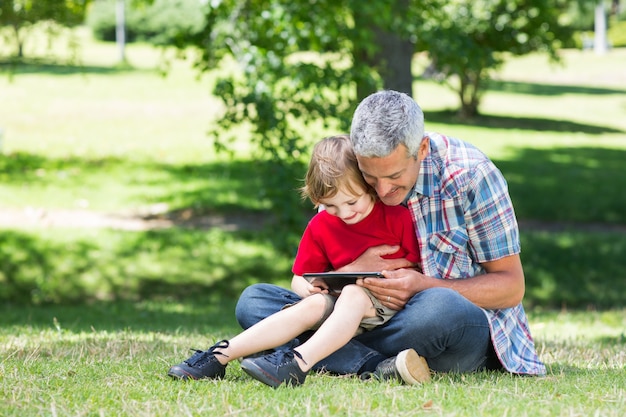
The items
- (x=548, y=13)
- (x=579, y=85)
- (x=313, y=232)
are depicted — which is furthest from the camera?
(x=579, y=85)

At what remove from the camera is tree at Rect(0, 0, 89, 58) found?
10.2m

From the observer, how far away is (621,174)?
17078 mm

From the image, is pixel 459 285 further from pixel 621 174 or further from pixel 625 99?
pixel 625 99

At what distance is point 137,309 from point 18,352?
447cm

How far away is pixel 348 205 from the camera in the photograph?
4.06 m

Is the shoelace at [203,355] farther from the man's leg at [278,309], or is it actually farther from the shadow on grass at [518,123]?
the shadow on grass at [518,123]

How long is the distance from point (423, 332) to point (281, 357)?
641 mm

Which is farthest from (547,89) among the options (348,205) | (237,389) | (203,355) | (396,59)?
(237,389)

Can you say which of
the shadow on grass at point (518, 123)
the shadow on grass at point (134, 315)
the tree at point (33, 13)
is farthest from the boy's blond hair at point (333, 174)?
the shadow on grass at point (518, 123)

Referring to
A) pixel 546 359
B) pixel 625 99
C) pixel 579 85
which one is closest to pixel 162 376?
pixel 546 359

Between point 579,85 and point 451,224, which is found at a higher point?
point 451,224

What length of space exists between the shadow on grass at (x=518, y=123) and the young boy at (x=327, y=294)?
19.2 m

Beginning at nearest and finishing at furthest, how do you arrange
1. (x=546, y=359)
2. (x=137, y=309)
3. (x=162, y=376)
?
1. (x=162, y=376)
2. (x=546, y=359)
3. (x=137, y=309)

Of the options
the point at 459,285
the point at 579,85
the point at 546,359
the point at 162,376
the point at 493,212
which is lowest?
the point at 579,85
